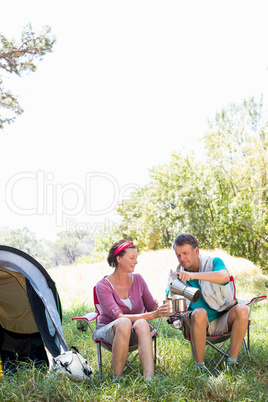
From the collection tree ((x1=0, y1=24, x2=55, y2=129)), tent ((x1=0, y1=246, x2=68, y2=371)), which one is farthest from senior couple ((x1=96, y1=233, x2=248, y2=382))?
tree ((x1=0, y1=24, x2=55, y2=129))

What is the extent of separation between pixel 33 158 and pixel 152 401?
28187mm

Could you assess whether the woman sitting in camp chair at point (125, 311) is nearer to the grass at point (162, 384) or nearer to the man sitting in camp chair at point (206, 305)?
the grass at point (162, 384)

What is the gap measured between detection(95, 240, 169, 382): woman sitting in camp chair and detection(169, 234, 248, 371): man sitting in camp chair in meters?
0.25

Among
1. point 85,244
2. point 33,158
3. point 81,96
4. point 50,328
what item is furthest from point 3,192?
point 50,328

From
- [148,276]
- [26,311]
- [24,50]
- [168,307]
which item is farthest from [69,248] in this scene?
[168,307]

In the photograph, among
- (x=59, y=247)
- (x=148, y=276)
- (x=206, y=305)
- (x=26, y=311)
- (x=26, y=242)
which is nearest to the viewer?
(x=206, y=305)

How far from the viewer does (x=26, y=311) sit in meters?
3.58

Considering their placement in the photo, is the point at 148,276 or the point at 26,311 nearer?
the point at 26,311

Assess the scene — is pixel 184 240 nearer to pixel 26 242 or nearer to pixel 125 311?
pixel 125 311

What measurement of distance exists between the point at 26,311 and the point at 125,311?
3.73ft

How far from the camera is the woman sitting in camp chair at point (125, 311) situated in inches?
98.6

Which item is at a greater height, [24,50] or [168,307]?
[24,50]

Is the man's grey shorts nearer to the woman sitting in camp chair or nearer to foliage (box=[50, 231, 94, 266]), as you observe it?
the woman sitting in camp chair

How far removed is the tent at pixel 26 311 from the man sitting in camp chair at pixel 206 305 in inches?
34.2
